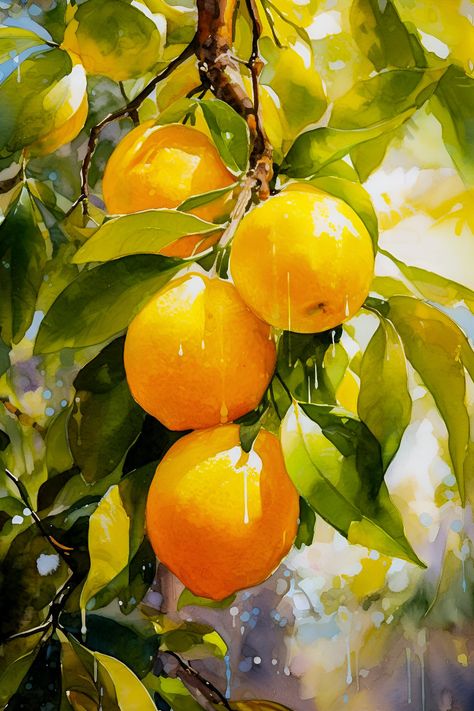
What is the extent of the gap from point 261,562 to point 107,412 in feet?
0.52

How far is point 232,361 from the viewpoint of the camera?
0.46 m

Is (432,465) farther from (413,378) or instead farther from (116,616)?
(116,616)

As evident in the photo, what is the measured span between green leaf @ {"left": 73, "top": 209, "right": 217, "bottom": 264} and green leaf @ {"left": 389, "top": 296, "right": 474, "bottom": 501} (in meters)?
0.15

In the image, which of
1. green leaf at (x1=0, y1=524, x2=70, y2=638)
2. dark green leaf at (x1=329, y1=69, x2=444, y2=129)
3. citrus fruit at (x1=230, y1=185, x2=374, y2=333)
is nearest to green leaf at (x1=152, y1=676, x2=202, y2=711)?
green leaf at (x1=0, y1=524, x2=70, y2=638)

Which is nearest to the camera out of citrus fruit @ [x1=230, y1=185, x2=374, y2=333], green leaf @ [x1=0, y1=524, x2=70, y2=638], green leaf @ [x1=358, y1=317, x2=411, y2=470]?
citrus fruit @ [x1=230, y1=185, x2=374, y2=333]

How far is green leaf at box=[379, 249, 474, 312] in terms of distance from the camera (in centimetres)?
59

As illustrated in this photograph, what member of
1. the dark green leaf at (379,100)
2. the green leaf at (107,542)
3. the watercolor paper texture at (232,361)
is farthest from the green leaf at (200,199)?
the green leaf at (107,542)

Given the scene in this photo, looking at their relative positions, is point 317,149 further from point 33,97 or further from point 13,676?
point 13,676

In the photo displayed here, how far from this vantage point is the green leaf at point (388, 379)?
0.55 metres

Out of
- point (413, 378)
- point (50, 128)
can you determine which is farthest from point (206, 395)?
point (50, 128)

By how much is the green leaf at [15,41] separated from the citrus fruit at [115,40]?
4 cm

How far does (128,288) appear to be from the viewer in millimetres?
521

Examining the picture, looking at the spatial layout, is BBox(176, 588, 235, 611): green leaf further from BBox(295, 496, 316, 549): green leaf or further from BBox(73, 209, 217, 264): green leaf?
BBox(73, 209, 217, 264): green leaf

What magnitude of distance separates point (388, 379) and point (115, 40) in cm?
30
